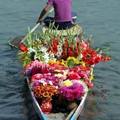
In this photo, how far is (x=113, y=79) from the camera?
58.4ft

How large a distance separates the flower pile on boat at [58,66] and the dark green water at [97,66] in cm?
99

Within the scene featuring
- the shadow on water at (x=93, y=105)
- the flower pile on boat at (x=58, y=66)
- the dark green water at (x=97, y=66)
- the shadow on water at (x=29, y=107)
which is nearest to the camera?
the flower pile on boat at (x=58, y=66)

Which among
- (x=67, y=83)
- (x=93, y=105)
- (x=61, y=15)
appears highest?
(x=61, y=15)

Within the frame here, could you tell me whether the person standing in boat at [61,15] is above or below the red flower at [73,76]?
above

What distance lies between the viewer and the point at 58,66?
48.5ft

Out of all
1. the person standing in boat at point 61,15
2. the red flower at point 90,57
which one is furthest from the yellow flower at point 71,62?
the person standing in boat at point 61,15

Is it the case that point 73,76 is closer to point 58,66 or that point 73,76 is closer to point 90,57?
point 58,66

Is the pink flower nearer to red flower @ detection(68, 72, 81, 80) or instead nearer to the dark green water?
red flower @ detection(68, 72, 81, 80)

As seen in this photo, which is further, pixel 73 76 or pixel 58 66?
pixel 58 66

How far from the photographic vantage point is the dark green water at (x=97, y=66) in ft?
Answer: 50.9

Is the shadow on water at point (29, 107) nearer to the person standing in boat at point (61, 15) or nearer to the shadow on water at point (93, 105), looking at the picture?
the shadow on water at point (93, 105)

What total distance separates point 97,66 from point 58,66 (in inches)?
171

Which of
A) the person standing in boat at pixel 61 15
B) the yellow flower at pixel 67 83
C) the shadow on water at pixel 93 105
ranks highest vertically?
the person standing in boat at pixel 61 15

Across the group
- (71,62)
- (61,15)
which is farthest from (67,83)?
(61,15)
